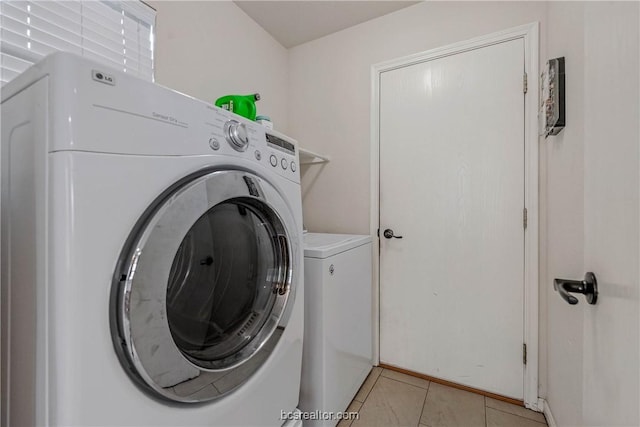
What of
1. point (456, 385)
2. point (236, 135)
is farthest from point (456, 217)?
point (236, 135)

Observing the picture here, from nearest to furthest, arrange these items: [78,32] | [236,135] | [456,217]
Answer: [236,135] < [78,32] < [456,217]

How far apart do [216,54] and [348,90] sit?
89cm

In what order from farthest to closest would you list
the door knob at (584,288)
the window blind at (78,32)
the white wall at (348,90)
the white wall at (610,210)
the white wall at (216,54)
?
the white wall at (348,90), the white wall at (216,54), the window blind at (78,32), the door knob at (584,288), the white wall at (610,210)

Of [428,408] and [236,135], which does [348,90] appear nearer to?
[236,135]

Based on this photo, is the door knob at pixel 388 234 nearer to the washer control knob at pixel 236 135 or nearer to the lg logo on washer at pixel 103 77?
the washer control knob at pixel 236 135

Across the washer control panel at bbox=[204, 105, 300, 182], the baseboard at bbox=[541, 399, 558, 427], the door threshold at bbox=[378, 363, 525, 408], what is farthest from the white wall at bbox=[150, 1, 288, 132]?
the baseboard at bbox=[541, 399, 558, 427]

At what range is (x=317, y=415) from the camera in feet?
4.03

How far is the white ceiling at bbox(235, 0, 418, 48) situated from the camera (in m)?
1.76

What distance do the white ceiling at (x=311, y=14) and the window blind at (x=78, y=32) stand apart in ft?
2.44

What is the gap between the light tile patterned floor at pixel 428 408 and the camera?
136 cm

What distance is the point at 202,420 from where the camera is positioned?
67 centimetres

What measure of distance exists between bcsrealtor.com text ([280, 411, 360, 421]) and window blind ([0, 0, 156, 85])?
149 cm

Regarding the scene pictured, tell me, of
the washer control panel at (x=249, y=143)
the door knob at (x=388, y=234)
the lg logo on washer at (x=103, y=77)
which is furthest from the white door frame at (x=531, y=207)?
the lg logo on washer at (x=103, y=77)

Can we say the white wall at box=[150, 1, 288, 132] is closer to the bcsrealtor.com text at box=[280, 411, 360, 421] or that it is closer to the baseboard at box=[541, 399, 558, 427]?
the bcsrealtor.com text at box=[280, 411, 360, 421]
